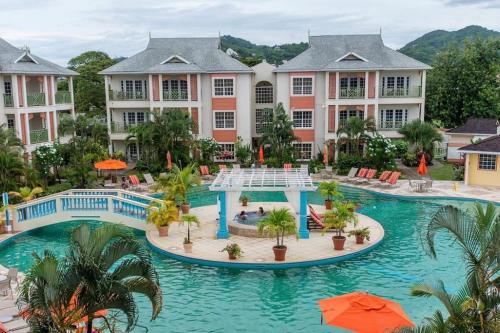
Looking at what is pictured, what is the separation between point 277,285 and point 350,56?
2776cm

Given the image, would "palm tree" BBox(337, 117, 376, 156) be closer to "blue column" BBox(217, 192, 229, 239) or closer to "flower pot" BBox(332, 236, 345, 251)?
"blue column" BBox(217, 192, 229, 239)

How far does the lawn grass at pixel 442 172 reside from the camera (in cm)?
3609

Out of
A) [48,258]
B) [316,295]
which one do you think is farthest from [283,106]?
[48,258]

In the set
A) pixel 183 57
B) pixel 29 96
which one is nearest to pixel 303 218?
pixel 29 96

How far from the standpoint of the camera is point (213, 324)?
47.8ft

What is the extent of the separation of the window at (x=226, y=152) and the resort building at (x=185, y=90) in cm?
8

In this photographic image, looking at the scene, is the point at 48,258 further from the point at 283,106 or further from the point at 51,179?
the point at 283,106

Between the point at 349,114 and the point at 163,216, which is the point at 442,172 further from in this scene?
the point at 163,216

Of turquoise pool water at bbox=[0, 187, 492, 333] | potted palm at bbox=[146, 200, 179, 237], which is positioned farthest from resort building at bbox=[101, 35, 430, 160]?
turquoise pool water at bbox=[0, 187, 492, 333]

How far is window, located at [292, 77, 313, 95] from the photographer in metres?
41.7

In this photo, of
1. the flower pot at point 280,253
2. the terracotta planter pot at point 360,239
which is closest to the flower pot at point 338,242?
the terracotta planter pot at point 360,239

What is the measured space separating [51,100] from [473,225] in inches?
1352

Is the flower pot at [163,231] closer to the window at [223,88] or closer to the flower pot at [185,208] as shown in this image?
the flower pot at [185,208]

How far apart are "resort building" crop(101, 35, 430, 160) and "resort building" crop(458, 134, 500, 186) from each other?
9184 millimetres
